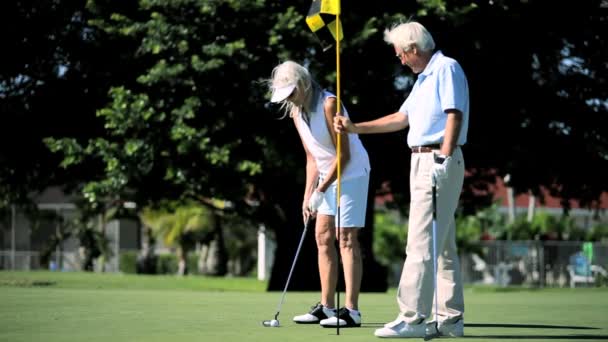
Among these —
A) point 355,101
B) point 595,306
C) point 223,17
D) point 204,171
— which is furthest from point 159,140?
point 595,306

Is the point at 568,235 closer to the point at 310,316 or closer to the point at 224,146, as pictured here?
the point at 224,146

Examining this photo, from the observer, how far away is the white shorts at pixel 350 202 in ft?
30.1

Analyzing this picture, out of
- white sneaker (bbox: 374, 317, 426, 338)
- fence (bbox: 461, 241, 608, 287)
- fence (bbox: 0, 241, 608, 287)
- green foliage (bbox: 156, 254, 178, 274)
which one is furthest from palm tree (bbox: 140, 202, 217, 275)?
white sneaker (bbox: 374, 317, 426, 338)

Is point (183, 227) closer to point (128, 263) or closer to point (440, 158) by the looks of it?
point (128, 263)

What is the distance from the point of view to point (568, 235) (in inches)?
1890

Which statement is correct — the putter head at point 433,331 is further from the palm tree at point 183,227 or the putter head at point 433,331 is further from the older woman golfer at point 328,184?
the palm tree at point 183,227

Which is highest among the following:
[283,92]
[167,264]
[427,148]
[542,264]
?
[283,92]

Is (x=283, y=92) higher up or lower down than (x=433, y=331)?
higher up

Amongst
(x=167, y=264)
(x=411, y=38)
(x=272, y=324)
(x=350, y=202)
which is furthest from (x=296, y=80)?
(x=167, y=264)

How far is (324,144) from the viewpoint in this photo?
934cm

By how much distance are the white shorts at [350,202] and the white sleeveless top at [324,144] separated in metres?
0.06

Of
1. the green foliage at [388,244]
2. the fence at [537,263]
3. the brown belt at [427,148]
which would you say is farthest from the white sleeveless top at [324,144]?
the green foliage at [388,244]

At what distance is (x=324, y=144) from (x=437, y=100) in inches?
59.3

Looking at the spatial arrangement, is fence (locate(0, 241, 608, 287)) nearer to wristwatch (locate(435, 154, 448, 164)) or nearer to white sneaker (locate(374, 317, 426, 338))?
white sneaker (locate(374, 317, 426, 338))
